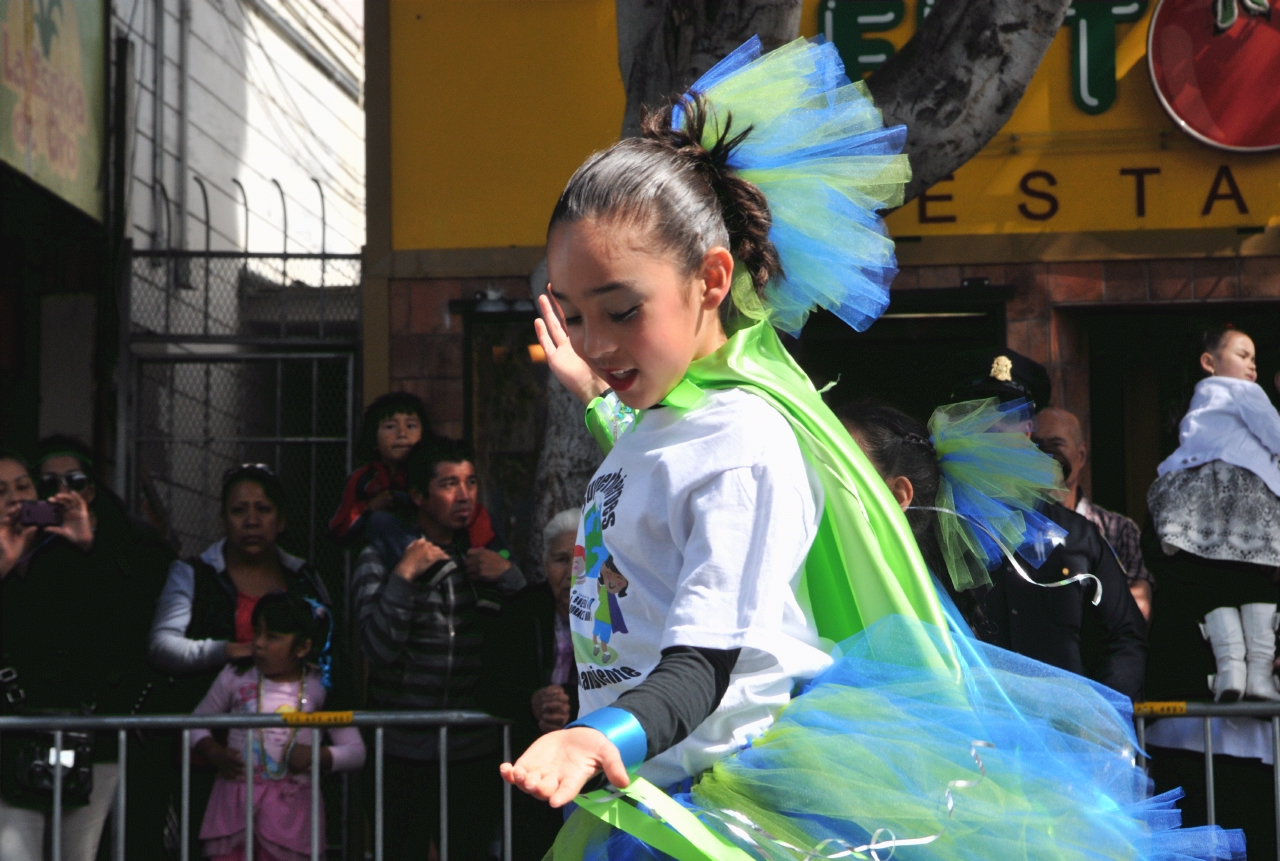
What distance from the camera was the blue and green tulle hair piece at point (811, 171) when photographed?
7.23ft

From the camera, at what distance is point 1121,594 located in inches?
170

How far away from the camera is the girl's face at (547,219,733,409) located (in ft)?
6.68

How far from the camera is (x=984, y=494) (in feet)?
9.03

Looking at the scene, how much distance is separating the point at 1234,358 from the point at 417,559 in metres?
2.88

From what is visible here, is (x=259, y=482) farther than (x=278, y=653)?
Yes

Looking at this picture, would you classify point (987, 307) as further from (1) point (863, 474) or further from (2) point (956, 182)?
(1) point (863, 474)

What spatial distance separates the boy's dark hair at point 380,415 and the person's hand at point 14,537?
4.04 ft

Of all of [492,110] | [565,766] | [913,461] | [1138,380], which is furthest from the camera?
[1138,380]

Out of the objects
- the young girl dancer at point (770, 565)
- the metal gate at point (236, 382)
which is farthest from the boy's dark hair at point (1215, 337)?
the metal gate at point (236, 382)

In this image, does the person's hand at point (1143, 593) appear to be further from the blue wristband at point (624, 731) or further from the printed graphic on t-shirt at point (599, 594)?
the blue wristband at point (624, 731)

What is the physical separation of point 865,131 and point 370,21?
19.0ft

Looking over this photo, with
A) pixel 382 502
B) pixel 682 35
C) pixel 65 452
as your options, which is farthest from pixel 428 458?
pixel 682 35

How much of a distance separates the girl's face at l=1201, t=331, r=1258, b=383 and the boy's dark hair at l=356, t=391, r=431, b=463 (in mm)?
2878

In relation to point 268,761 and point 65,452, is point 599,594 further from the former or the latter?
point 65,452
